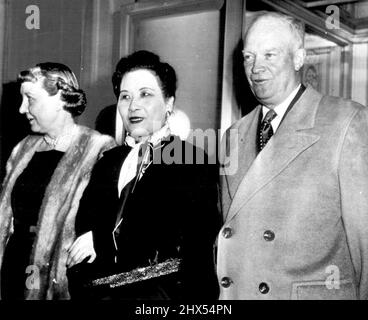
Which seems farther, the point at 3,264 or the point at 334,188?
the point at 3,264

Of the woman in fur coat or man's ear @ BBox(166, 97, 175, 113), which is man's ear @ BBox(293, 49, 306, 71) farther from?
the woman in fur coat

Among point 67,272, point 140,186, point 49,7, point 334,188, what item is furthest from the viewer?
point 49,7

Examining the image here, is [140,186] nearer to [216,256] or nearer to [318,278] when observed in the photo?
[216,256]

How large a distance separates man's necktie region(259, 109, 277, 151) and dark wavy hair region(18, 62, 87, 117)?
56 cm

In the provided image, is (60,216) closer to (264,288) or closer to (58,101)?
(58,101)

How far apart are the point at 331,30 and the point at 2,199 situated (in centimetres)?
116

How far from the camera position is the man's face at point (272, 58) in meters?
1.10

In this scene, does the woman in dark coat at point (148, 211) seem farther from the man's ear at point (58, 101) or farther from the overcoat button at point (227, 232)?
the man's ear at point (58, 101)

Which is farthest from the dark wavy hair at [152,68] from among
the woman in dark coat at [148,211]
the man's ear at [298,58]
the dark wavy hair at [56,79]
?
the man's ear at [298,58]

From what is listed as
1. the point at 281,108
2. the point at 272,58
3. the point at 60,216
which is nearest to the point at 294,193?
the point at 281,108

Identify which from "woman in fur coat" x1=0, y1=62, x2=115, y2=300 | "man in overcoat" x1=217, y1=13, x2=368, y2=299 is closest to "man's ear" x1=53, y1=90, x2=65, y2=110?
"woman in fur coat" x1=0, y1=62, x2=115, y2=300

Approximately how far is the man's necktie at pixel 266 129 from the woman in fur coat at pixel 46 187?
45 cm

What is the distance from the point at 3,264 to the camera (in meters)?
1.37

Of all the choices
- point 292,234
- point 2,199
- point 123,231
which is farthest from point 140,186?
point 2,199
